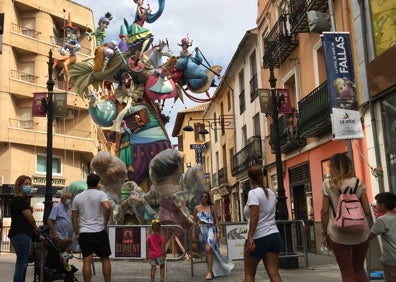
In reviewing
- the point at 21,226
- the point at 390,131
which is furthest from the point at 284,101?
the point at 21,226

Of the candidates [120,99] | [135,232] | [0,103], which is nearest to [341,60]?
[135,232]

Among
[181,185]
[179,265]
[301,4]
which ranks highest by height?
[301,4]

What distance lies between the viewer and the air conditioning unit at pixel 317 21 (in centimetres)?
1152

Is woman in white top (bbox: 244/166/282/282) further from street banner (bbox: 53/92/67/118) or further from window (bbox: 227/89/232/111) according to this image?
window (bbox: 227/89/232/111)

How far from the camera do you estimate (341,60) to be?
9281 millimetres

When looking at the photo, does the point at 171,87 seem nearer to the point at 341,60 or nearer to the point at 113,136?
the point at 113,136

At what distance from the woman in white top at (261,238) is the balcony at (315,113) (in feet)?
27.2

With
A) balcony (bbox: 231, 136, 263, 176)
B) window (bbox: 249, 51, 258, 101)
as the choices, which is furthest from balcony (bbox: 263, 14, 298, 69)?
balcony (bbox: 231, 136, 263, 176)

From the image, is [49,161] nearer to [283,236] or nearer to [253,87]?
[283,236]

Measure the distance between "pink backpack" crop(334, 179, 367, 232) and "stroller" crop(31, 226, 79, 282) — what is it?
13.8 feet

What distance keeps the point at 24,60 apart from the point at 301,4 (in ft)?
68.5

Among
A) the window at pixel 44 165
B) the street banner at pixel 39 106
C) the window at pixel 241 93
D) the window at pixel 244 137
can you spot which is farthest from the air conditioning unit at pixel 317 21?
the window at pixel 44 165

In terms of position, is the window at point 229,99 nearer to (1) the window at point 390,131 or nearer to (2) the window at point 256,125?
(2) the window at point 256,125

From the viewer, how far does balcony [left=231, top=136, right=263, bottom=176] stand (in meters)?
21.8
